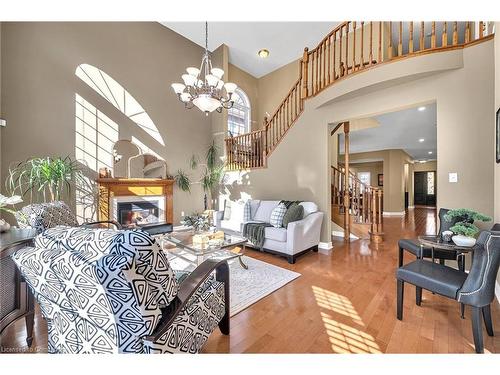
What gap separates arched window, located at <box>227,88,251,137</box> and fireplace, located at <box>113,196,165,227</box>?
10.4ft

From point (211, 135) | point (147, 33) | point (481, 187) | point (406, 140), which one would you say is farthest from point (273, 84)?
point (481, 187)

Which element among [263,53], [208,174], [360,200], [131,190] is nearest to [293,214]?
[360,200]

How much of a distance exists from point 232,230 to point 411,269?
9.60ft

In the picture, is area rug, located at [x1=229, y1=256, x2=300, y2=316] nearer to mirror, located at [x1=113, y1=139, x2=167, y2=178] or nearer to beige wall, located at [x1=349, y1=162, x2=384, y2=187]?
mirror, located at [x1=113, y1=139, x2=167, y2=178]

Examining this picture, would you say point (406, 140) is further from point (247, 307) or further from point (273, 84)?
point (247, 307)

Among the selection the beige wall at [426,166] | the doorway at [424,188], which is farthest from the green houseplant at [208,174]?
the doorway at [424,188]

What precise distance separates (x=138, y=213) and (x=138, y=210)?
0.22ft

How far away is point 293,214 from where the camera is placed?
3.53 metres

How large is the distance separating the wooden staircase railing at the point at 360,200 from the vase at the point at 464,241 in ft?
8.48

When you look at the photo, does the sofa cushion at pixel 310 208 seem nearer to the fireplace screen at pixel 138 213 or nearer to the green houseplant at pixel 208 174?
the green houseplant at pixel 208 174

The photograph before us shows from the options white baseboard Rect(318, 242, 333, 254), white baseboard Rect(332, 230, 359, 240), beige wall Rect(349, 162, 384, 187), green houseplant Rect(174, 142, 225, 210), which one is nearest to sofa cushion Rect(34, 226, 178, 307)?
white baseboard Rect(318, 242, 333, 254)

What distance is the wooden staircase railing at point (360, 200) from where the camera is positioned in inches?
178

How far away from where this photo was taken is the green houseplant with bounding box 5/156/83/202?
310 centimetres

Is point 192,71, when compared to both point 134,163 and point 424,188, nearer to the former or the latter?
point 134,163
